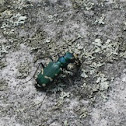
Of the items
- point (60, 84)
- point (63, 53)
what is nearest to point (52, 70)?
point (60, 84)

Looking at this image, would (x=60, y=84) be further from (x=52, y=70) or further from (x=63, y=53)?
(x=63, y=53)

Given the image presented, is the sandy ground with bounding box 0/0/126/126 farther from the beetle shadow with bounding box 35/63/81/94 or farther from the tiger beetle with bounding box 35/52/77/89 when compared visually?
the tiger beetle with bounding box 35/52/77/89

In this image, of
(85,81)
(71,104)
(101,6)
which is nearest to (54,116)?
(71,104)

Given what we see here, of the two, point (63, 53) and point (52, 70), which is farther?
point (63, 53)

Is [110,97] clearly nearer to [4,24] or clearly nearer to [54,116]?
[54,116]

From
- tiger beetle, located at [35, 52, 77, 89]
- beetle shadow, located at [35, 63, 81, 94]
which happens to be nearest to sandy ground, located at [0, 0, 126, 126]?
beetle shadow, located at [35, 63, 81, 94]

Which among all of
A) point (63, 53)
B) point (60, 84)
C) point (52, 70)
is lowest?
point (60, 84)

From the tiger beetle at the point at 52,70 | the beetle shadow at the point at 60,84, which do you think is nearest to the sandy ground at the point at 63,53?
the beetle shadow at the point at 60,84
